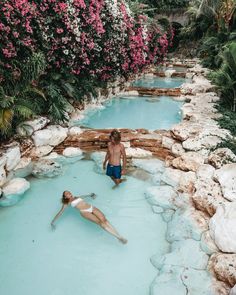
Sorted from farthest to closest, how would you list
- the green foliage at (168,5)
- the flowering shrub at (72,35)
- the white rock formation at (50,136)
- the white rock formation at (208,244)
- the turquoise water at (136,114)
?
the green foliage at (168,5) < the turquoise water at (136,114) < the white rock formation at (50,136) < the flowering shrub at (72,35) < the white rock formation at (208,244)

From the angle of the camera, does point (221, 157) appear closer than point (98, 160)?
Yes

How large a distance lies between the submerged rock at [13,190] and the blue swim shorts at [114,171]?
5.10 ft

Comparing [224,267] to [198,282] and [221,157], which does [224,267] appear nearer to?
[198,282]

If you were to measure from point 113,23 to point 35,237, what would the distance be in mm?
7586

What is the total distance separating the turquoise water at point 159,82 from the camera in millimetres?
14283

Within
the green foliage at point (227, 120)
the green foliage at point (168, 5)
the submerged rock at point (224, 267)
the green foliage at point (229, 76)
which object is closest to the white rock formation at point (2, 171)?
the submerged rock at point (224, 267)

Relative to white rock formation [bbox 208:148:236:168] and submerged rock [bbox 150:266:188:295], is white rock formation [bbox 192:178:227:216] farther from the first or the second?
submerged rock [bbox 150:266:188:295]

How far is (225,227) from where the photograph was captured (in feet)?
12.9

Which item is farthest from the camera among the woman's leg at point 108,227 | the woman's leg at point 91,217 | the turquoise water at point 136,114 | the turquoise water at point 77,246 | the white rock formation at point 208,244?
the turquoise water at point 136,114

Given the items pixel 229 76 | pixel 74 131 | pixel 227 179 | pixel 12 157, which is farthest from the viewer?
pixel 229 76

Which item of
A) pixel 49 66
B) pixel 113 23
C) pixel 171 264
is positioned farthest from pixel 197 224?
pixel 113 23

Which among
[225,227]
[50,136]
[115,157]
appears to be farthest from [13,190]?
[225,227]

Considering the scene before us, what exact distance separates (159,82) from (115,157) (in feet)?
34.5

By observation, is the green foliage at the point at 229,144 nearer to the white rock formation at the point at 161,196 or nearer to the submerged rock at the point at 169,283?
the white rock formation at the point at 161,196
